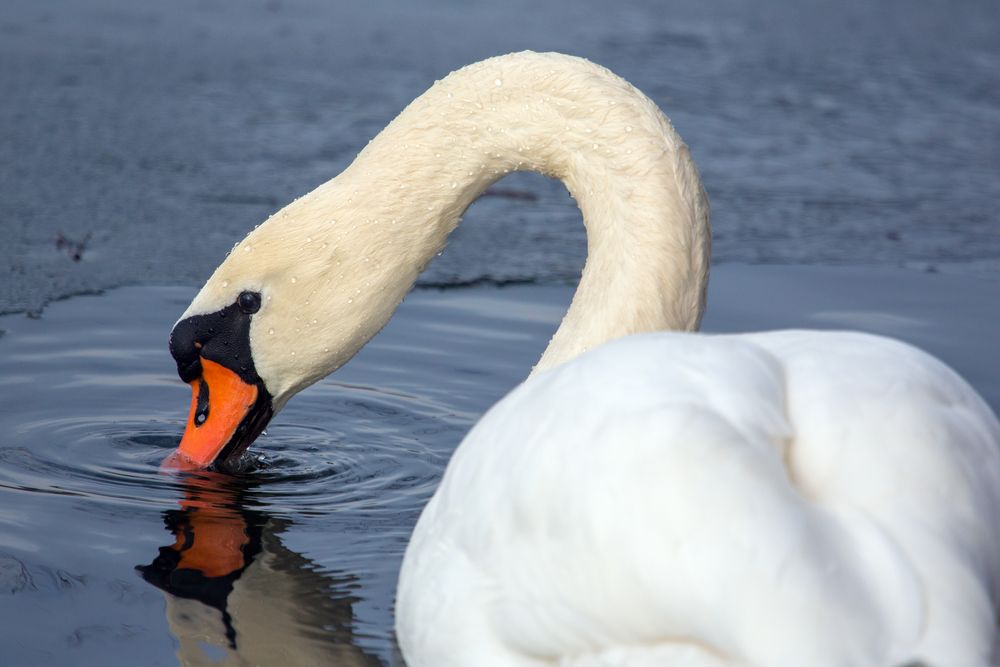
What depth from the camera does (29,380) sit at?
470 centimetres

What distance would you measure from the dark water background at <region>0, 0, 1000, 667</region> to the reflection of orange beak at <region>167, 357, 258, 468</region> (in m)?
0.09

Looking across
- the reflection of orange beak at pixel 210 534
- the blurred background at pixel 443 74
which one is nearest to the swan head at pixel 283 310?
the reflection of orange beak at pixel 210 534

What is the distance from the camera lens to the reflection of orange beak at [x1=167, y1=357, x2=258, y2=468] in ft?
12.7

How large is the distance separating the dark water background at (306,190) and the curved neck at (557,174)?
726mm

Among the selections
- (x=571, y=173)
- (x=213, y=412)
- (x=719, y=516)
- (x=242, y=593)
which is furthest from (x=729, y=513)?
(x=213, y=412)

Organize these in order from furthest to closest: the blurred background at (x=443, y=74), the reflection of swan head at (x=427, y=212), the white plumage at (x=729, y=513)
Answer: the blurred background at (x=443, y=74) < the reflection of swan head at (x=427, y=212) < the white plumage at (x=729, y=513)

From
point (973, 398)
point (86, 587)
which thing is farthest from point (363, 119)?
point (973, 398)

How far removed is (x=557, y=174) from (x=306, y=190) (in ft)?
8.88

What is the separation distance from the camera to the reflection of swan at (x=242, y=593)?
3094 millimetres

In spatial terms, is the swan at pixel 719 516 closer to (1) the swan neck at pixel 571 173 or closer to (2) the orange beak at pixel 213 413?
(1) the swan neck at pixel 571 173

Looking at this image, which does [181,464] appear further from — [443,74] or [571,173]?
[443,74]

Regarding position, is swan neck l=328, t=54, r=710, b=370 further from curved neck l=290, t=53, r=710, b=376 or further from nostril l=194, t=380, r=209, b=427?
nostril l=194, t=380, r=209, b=427

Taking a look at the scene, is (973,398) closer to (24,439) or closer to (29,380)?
(24,439)

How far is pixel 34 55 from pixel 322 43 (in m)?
1.65
